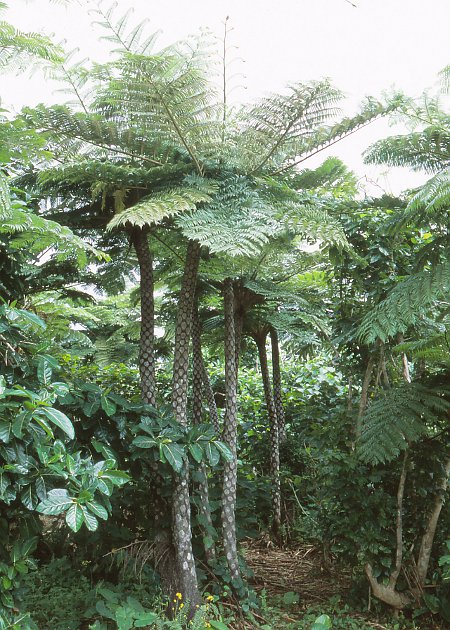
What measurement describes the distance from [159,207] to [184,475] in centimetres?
152

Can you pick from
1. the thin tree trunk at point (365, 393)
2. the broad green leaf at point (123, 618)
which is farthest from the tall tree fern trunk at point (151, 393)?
the thin tree trunk at point (365, 393)

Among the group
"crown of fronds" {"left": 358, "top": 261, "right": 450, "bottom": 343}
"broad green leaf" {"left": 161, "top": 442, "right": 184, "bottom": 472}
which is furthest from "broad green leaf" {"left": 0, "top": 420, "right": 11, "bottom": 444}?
"crown of fronds" {"left": 358, "top": 261, "right": 450, "bottom": 343}

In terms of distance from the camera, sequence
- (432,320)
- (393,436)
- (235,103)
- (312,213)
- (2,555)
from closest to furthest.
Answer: (2,555) < (312,213) < (393,436) < (235,103) < (432,320)

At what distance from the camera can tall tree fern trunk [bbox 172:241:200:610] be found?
312 centimetres

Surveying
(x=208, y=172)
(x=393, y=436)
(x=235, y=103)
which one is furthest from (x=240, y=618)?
(x=235, y=103)

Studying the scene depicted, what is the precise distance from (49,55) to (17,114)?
49cm

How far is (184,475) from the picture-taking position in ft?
10.4

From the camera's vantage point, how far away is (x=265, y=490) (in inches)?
188

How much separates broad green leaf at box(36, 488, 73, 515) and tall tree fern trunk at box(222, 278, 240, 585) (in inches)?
54.2

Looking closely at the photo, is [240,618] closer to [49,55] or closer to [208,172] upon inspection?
[208,172]

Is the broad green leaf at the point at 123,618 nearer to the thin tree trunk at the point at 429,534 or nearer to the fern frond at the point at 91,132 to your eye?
the thin tree trunk at the point at 429,534

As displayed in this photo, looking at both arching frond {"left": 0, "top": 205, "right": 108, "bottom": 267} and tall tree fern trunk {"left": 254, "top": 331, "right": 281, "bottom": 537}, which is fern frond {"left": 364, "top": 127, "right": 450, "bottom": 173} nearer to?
→ arching frond {"left": 0, "top": 205, "right": 108, "bottom": 267}

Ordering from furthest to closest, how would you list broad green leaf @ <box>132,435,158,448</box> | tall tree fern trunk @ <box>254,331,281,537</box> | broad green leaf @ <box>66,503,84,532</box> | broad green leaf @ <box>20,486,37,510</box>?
1. tall tree fern trunk @ <box>254,331,281,537</box>
2. broad green leaf @ <box>132,435,158,448</box>
3. broad green leaf @ <box>20,486,37,510</box>
4. broad green leaf @ <box>66,503,84,532</box>

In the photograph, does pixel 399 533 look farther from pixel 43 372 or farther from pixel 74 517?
pixel 43 372
